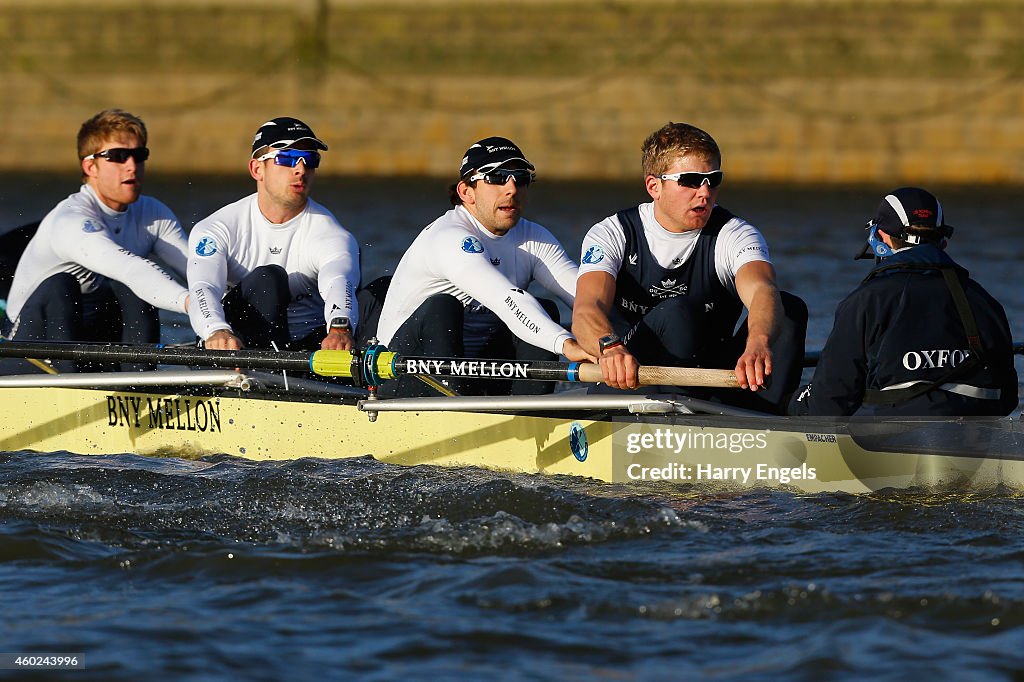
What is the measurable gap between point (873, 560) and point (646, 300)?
1.86 metres

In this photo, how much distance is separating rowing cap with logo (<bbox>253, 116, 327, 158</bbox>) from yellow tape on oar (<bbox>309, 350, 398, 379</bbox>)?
4.10ft

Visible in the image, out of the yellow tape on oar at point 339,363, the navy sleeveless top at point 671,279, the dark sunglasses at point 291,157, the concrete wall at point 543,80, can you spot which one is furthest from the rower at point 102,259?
the concrete wall at point 543,80

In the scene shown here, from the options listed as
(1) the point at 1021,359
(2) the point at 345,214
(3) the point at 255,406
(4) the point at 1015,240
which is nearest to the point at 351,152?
(2) the point at 345,214

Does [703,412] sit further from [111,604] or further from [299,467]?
[111,604]

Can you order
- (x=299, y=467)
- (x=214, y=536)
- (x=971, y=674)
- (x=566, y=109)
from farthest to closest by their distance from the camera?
1. (x=566, y=109)
2. (x=299, y=467)
3. (x=214, y=536)
4. (x=971, y=674)

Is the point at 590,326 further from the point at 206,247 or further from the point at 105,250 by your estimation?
the point at 105,250

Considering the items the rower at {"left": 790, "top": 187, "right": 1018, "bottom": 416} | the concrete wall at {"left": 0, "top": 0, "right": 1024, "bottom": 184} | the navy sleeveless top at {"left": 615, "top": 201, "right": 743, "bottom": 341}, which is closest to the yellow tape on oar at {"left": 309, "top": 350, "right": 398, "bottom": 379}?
the navy sleeveless top at {"left": 615, "top": 201, "right": 743, "bottom": 341}

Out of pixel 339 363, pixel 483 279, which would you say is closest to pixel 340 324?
pixel 339 363

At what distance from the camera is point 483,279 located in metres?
7.04

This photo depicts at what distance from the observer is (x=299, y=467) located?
290 inches

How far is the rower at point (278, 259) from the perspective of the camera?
7898mm

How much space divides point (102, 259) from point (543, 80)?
601 inches

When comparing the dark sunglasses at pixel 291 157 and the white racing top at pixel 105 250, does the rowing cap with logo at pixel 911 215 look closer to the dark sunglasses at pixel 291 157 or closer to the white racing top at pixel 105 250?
the dark sunglasses at pixel 291 157

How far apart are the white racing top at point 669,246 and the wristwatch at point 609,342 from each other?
0.48 m
